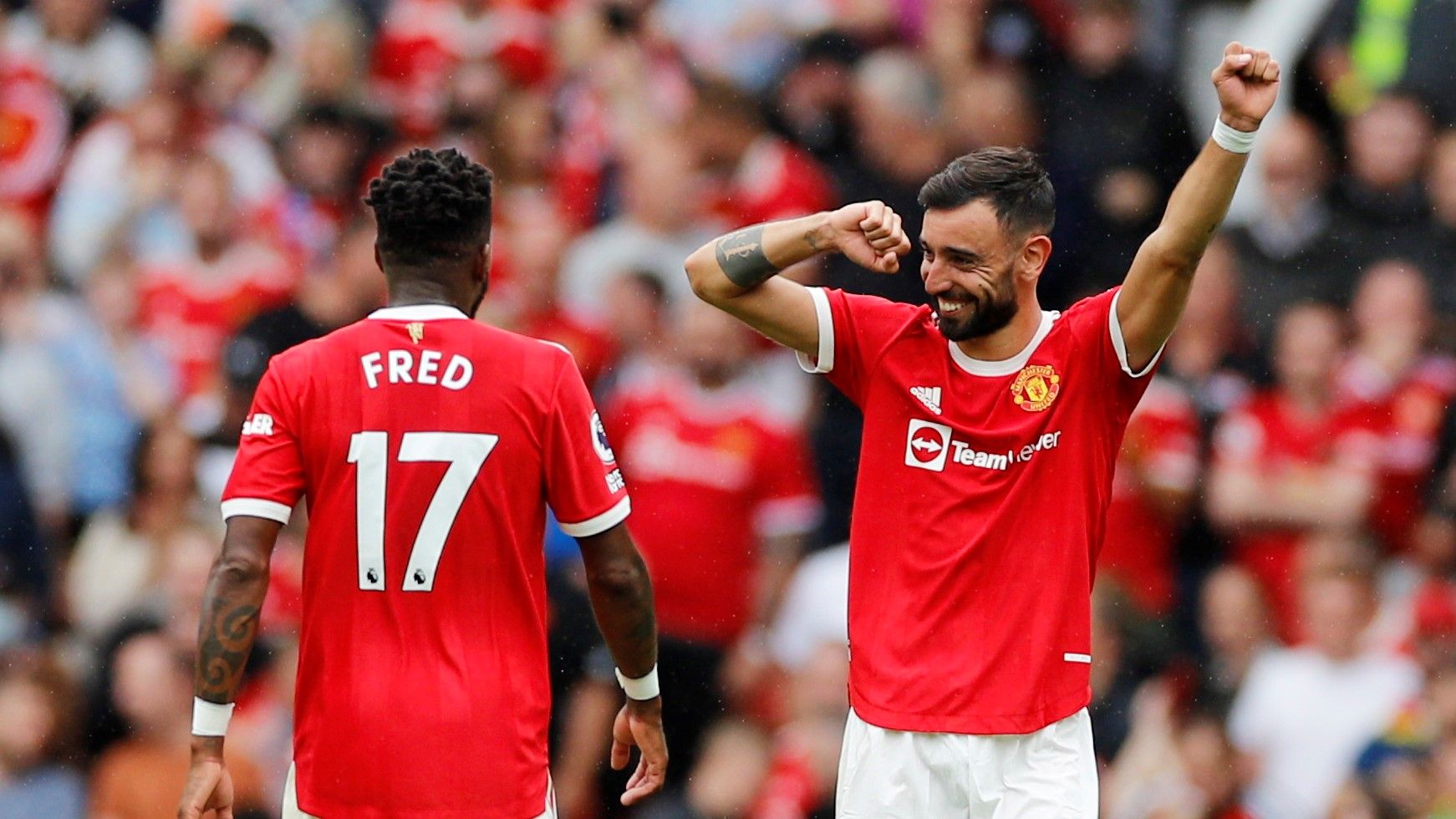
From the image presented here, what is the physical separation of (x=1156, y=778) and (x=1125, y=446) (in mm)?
1397

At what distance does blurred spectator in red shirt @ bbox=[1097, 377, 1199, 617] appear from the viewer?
823 centimetres

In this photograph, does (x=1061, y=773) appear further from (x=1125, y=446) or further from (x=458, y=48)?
(x=458, y=48)


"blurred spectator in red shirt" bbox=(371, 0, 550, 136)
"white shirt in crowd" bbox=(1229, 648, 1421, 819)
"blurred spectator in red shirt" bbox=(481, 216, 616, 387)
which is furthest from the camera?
"blurred spectator in red shirt" bbox=(371, 0, 550, 136)

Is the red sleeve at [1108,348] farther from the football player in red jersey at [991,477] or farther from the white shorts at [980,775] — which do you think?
the white shorts at [980,775]

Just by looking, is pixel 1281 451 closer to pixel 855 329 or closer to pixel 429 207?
pixel 855 329

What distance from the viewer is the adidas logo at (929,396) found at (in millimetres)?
4926

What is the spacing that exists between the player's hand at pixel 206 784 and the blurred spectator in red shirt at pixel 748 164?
4960 millimetres

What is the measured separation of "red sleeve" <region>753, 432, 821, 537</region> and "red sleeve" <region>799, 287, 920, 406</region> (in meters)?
3.23

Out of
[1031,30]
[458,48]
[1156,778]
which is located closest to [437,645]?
[1156,778]

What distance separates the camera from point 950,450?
16.1ft

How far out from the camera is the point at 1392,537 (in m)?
8.18

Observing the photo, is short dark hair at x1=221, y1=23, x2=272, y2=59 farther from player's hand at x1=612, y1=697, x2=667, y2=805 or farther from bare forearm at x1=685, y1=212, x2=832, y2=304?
player's hand at x1=612, y1=697, x2=667, y2=805

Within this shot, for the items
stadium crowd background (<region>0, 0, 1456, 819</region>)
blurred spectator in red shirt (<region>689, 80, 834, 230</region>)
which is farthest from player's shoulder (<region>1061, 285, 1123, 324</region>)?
blurred spectator in red shirt (<region>689, 80, 834, 230</region>)

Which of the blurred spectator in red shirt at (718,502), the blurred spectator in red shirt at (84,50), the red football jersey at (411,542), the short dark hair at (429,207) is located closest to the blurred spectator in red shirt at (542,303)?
the blurred spectator in red shirt at (718,502)
